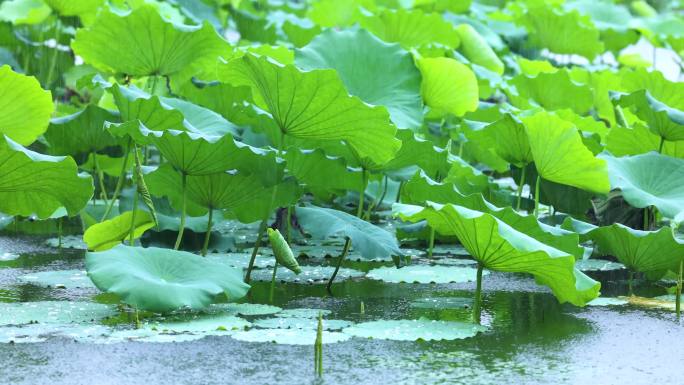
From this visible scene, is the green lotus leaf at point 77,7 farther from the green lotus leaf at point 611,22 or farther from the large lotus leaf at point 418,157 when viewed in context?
the green lotus leaf at point 611,22

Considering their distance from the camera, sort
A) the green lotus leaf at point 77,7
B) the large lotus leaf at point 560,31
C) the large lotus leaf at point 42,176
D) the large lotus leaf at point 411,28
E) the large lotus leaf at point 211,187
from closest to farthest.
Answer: the large lotus leaf at point 42,176, the large lotus leaf at point 211,187, the green lotus leaf at point 77,7, the large lotus leaf at point 411,28, the large lotus leaf at point 560,31

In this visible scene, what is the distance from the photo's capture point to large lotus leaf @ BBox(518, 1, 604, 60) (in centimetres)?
611

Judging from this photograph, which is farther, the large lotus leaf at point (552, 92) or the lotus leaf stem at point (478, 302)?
the large lotus leaf at point (552, 92)

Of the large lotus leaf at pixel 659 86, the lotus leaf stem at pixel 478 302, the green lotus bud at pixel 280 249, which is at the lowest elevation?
the lotus leaf stem at pixel 478 302

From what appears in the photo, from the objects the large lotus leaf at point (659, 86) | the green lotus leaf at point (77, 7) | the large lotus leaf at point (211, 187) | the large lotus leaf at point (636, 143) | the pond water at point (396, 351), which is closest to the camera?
the pond water at point (396, 351)

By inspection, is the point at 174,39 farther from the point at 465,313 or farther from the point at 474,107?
the point at 465,313

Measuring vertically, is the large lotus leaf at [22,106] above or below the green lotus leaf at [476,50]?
below

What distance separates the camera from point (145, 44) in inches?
130

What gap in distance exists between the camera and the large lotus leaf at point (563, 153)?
2877 mm

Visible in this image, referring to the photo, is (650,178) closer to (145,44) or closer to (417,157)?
(417,157)

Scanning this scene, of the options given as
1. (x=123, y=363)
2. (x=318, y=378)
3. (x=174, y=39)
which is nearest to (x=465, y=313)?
(x=318, y=378)

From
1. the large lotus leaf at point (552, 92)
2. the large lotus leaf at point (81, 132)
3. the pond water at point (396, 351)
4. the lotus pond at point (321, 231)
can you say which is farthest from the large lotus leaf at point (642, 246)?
the large lotus leaf at point (552, 92)

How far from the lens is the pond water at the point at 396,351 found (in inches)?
77.7

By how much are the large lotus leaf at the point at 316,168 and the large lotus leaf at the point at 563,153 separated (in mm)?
506
